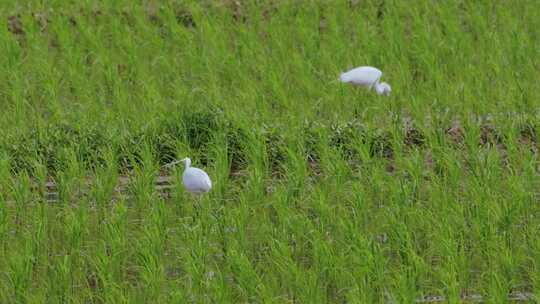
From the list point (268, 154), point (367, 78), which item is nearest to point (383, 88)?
point (367, 78)

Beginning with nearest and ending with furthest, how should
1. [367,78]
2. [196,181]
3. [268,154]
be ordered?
[196,181], [268,154], [367,78]

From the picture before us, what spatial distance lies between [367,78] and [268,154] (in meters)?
1.19

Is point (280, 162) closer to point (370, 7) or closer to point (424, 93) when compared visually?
Result: point (424, 93)

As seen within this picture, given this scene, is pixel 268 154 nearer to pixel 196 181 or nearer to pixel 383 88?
pixel 196 181

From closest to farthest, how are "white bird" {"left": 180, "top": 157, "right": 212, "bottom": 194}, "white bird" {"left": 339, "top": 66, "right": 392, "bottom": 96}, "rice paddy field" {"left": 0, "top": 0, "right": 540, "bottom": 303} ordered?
"rice paddy field" {"left": 0, "top": 0, "right": 540, "bottom": 303}, "white bird" {"left": 180, "top": 157, "right": 212, "bottom": 194}, "white bird" {"left": 339, "top": 66, "right": 392, "bottom": 96}

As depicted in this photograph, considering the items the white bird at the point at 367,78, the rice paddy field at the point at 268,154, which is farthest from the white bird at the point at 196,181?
the white bird at the point at 367,78

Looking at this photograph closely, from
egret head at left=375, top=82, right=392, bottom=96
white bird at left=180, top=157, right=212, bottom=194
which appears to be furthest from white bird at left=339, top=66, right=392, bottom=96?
white bird at left=180, top=157, right=212, bottom=194

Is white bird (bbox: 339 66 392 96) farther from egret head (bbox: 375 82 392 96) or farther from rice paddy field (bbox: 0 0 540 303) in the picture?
rice paddy field (bbox: 0 0 540 303)

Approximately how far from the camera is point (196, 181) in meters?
5.53

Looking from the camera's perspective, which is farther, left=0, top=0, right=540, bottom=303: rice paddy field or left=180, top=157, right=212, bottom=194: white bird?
left=180, top=157, right=212, bottom=194: white bird

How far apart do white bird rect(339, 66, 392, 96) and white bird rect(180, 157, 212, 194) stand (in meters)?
2.11

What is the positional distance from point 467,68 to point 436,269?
3.57 m

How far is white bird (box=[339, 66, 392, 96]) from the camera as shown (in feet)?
24.5

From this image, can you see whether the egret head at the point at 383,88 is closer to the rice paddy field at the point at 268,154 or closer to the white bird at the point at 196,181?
the rice paddy field at the point at 268,154
